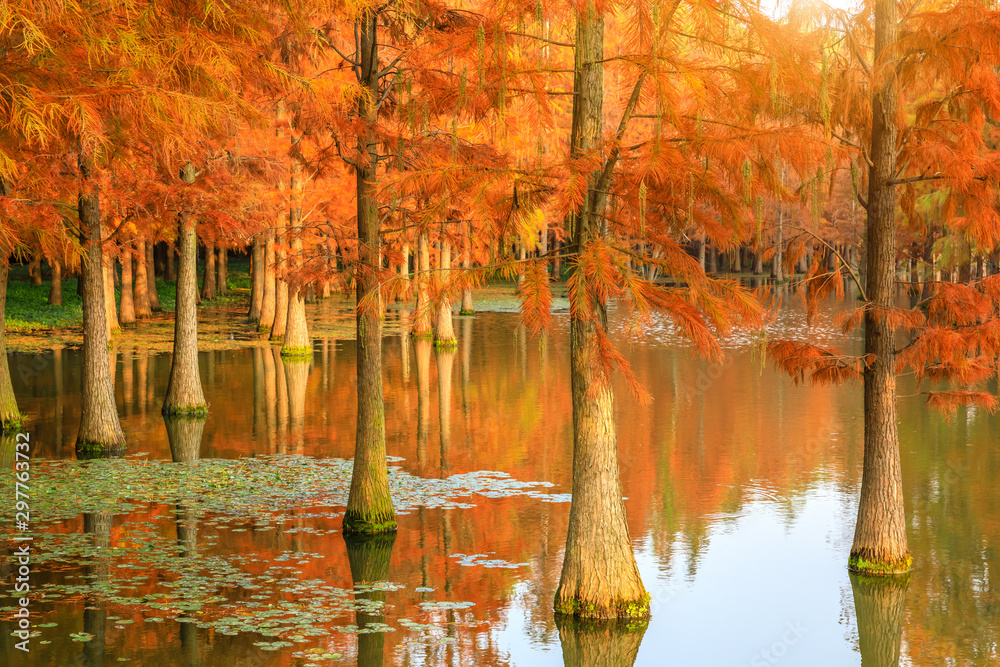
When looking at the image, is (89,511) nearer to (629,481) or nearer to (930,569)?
(629,481)

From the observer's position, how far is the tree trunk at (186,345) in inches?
845

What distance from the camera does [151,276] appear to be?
47875 millimetres

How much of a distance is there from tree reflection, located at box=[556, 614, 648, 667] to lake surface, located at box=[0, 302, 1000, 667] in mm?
34

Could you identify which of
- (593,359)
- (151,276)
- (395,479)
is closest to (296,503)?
(395,479)

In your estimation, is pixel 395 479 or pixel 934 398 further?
pixel 395 479

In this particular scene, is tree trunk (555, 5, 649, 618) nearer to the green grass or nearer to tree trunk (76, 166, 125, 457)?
tree trunk (76, 166, 125, 457)

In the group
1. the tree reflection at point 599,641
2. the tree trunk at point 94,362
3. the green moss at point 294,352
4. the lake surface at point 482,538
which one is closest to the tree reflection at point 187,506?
the lake surface at point 482,538

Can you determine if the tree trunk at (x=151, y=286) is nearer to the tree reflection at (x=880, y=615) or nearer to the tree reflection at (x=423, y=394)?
the tree reflection at (x=423, y=394)

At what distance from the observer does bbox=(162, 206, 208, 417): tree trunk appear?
70.4ft

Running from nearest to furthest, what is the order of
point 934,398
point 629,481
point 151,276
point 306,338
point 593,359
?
point 593,359 → point 934,398 → point 629,481 → point 306,338 → point 151,276

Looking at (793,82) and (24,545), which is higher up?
(793,82)

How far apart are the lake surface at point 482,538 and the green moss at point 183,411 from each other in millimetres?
458

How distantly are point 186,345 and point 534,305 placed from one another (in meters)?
14.5

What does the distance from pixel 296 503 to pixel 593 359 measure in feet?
23.5
